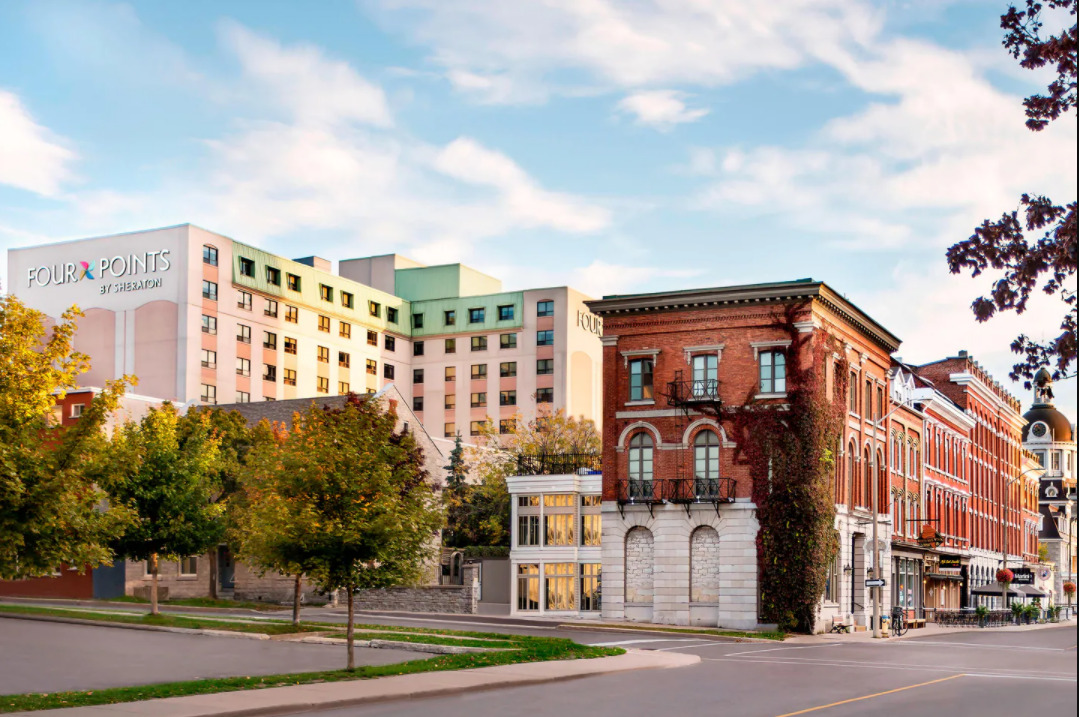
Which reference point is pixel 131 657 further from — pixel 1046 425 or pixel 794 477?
pixel 1046 425

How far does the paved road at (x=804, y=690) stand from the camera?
21.2m

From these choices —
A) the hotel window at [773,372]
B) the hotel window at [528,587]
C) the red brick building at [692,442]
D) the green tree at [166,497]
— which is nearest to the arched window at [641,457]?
the red brick building at [692,442]

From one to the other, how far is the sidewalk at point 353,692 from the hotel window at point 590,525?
2785cm

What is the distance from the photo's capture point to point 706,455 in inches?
2169

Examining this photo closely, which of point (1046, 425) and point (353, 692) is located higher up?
point (1046, 425)

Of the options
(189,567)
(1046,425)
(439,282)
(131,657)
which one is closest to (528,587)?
(189,567)

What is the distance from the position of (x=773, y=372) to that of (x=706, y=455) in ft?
15.1

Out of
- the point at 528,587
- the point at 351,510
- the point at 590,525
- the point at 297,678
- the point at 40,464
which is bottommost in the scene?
the point at 528,587

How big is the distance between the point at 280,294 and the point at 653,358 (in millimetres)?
50274

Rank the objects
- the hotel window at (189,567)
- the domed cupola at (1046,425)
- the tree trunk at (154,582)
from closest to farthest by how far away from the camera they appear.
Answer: the tree trunk at (154,582), the hotel window at (189,567), the domed cupola at (1046,425)

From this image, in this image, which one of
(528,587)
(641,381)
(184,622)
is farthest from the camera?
(528,587)

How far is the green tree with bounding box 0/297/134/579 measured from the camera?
2044 cm

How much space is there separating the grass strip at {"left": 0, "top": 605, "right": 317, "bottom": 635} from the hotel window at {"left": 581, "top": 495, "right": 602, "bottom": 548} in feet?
61.8

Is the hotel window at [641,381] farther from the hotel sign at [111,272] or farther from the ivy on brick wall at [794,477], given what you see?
the hotel sign at [111,272]
